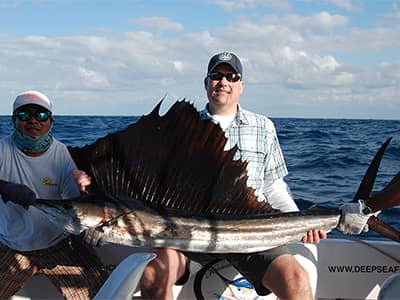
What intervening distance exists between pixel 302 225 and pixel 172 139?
719 millimetres

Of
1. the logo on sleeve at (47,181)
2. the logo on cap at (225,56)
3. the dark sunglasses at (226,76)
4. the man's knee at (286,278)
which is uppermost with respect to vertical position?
the logo on cap at (225,56)

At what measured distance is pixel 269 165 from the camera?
2.74 meters

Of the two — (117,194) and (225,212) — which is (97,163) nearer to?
(117,194)

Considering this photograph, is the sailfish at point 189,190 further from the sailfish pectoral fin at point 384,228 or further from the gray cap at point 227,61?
the gray cap at point 227,61

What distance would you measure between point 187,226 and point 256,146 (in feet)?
2.24

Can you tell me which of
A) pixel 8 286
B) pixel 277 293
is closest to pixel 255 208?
pixel 277 293

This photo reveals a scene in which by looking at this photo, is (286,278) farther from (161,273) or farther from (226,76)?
(226,76)

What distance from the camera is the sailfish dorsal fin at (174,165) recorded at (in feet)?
7.59

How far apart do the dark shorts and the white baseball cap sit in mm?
949

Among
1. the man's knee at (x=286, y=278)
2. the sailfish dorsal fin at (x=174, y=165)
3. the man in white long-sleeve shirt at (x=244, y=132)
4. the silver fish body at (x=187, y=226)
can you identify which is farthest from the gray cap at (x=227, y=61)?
the man's knee at (x=286, y=278)

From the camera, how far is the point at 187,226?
2.26 m

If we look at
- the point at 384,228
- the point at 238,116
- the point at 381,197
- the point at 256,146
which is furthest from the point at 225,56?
the point at 384,228

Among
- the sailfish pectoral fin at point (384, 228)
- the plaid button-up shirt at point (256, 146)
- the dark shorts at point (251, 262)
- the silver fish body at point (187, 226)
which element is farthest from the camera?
the plaid button-up shirt at point (256, 146)

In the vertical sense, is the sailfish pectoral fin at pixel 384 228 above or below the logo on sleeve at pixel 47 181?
below
